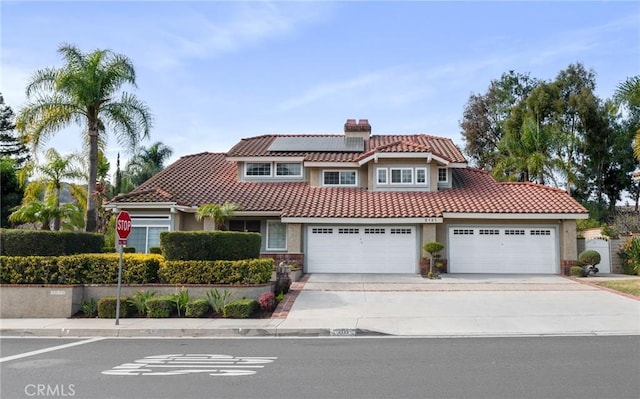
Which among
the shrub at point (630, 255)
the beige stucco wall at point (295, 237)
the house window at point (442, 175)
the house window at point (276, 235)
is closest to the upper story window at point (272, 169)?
the house window at point (276, 235)

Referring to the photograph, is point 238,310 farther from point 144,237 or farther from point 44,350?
point 144,237

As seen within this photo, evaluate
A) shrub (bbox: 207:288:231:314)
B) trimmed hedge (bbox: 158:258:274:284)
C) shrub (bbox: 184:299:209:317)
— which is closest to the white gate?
trimmed hedge (bbox: 158:258:274:284)

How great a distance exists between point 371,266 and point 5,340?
14.9 meters

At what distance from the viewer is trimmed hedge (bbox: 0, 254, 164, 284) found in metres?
15.7

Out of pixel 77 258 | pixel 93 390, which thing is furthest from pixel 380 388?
pixel 77 258

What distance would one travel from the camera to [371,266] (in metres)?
23.8

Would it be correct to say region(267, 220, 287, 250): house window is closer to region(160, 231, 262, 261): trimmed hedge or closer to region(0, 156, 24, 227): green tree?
region(160, 231, 262, 261): trimmed hedge

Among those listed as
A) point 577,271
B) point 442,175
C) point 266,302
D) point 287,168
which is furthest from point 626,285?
point 287,168

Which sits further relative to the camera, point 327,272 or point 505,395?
point 327,272

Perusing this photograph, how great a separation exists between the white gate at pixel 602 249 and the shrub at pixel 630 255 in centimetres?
56

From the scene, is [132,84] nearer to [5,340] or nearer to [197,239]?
[197,239]

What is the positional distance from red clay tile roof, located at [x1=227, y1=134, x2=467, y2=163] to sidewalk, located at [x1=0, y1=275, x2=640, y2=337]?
8.06 metres

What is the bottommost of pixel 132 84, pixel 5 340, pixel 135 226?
pixel 5 340

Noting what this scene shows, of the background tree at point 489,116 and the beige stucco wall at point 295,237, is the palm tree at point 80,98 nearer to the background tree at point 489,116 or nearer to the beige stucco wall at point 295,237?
the beige stucco wall at point 295,237
